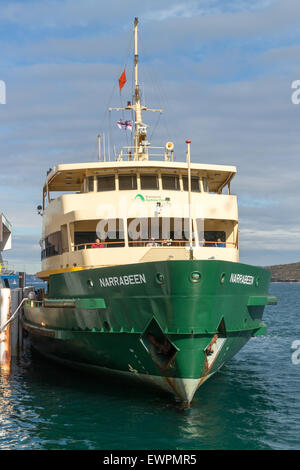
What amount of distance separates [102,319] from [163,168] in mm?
6381

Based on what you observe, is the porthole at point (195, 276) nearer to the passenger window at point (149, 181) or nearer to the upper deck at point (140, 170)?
the upper deck at point (140, 170)

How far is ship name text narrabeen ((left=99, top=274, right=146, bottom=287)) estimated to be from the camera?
1310 cm

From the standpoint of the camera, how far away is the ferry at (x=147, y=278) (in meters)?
12.8

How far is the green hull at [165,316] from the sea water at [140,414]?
78 cm

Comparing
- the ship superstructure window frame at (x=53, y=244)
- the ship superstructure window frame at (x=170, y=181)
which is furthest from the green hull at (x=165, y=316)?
the ship superstructure window frame at (x=170, y=181)

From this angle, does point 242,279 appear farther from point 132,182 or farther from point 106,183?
point 106,183

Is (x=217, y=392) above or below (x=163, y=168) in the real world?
below

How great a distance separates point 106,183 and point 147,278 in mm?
6498

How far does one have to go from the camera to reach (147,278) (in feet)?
42.4

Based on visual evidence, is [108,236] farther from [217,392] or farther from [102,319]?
[217,392]

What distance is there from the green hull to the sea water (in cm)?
78

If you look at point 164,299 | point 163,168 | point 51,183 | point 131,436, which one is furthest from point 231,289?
point 51,183


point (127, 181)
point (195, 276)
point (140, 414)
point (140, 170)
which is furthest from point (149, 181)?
point (140, 414)
